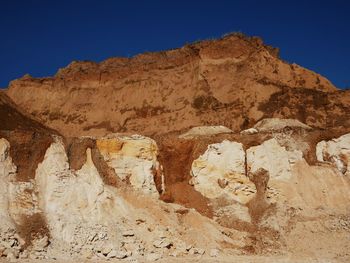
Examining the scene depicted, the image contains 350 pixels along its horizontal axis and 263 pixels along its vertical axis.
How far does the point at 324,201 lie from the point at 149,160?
946 cm

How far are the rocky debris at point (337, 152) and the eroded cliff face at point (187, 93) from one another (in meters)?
6.38

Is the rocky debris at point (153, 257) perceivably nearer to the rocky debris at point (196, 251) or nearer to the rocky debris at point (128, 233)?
the rocky debris at point (196, 251)

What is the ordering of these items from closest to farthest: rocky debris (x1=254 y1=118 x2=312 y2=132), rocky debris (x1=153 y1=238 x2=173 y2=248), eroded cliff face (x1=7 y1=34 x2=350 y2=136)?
rocky debris (x1=153 y1=238 x2=173 y2=248)
rocky debris (x1=254 y1=118 x2=312 y2=132)
eroded cliff face (x1=7 y1=34 x2=350 y2=136)

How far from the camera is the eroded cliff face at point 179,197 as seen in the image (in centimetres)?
2641

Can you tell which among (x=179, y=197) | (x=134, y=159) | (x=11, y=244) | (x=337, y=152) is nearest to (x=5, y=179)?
(x=11, y=244)

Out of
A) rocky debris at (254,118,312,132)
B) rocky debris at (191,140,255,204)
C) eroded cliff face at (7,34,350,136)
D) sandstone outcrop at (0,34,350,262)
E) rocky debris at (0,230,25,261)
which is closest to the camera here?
rocky debris at (0,230,25,261)

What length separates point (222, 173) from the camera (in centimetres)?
3269

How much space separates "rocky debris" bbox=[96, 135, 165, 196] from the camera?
32.1 meters

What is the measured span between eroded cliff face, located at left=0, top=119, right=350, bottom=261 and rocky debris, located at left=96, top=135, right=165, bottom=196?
0.06 metres

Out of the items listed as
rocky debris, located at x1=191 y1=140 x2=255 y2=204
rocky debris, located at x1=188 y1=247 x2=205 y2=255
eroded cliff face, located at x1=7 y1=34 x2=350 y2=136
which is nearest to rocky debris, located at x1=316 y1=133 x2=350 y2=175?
rocky debris, located at x1=191 y1=140 x2=255 y2=204

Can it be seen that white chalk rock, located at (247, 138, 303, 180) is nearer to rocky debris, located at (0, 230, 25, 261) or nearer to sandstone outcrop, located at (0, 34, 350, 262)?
sandstone outcrop, located at (0, 34, 350, 262)

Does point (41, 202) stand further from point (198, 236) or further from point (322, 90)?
point (322, 90)

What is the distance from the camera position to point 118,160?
32562 mm

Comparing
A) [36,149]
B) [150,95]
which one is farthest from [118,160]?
[150,95]
